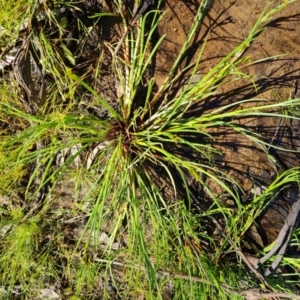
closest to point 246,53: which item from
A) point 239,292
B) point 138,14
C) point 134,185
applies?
point 138,14

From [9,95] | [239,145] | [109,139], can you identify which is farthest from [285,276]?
[9,95]

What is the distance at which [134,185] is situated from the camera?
1.30 m

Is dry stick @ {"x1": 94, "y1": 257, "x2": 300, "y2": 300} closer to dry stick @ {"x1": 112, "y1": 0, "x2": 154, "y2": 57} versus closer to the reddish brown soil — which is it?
the reddish brown soil

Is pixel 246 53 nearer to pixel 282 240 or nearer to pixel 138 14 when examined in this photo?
pixel 138 14

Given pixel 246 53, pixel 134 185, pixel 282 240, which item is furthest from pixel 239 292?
pixel 246 53

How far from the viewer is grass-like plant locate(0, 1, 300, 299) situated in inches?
49.8

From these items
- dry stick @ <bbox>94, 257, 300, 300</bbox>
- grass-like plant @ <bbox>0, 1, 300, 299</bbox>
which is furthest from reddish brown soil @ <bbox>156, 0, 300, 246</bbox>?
dry stick @ <bbox>94, 257, 300, 300</bbox>

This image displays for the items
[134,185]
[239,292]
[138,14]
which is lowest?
[239,292]

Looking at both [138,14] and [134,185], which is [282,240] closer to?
[134,185]

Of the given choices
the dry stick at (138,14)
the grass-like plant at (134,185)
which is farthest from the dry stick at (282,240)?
the dry stick at (138,14)

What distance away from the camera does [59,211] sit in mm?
1431

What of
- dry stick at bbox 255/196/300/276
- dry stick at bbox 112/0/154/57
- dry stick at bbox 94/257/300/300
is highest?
dry stick at bbox 112/0/154/57

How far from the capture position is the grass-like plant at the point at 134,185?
126cm

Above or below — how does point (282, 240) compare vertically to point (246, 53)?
below
